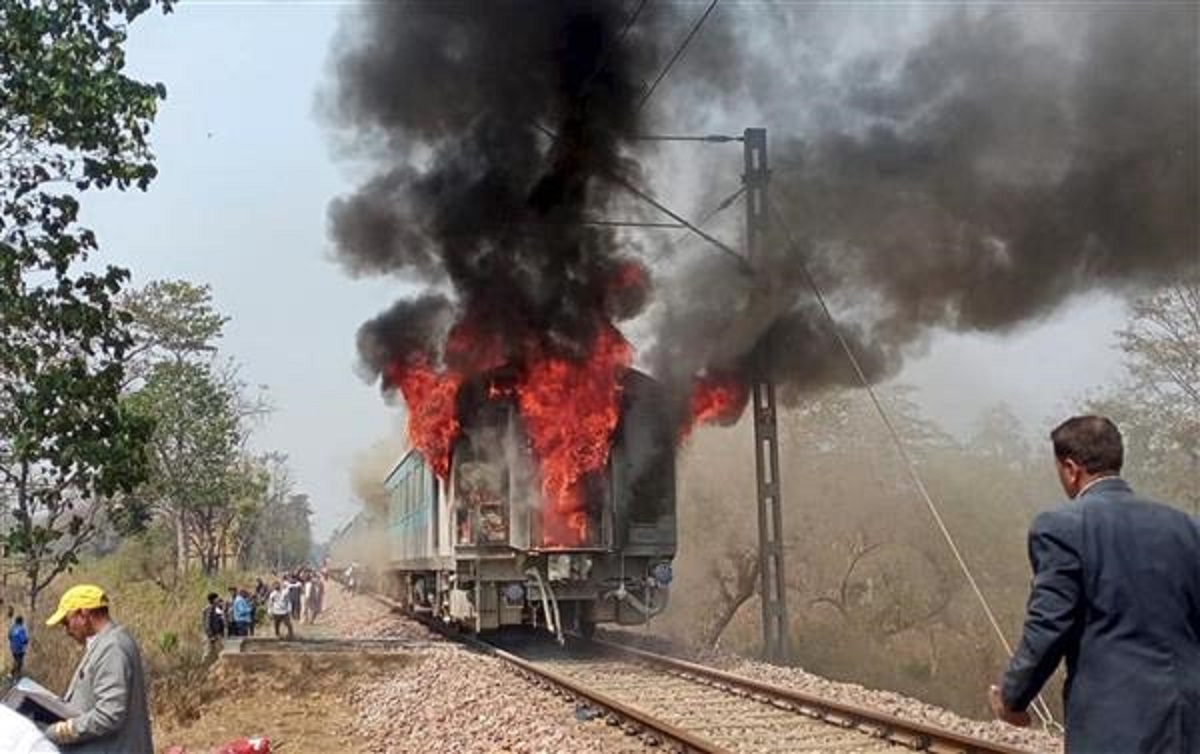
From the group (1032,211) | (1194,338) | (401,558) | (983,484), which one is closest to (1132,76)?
(1032,211)

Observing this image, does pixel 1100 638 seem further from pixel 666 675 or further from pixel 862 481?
pixel 862 481

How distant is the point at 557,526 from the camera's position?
15.9m

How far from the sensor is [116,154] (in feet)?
41.1

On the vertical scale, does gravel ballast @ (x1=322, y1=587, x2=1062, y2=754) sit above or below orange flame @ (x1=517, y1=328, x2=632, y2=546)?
below

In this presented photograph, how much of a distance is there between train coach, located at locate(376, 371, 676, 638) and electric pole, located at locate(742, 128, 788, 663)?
1304 mm

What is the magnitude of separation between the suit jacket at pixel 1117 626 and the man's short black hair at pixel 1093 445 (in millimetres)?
156

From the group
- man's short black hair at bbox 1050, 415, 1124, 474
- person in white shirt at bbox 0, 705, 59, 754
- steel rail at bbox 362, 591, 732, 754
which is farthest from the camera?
steel rail at bbox 362, 591, 732, 754

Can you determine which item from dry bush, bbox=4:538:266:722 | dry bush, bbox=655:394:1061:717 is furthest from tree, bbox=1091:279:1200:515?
dry bush, bbox=4:538:266:722

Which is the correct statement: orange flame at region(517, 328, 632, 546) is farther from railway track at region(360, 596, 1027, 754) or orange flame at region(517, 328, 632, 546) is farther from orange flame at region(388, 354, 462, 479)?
railway track at region(360, 596, 1027, 754)

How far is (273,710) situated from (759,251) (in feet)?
29.0

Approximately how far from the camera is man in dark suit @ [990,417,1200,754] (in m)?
3.11

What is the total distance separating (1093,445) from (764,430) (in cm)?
1366

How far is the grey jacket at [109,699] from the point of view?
4566 mm

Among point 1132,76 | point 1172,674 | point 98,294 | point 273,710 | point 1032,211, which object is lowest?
point 273,710
